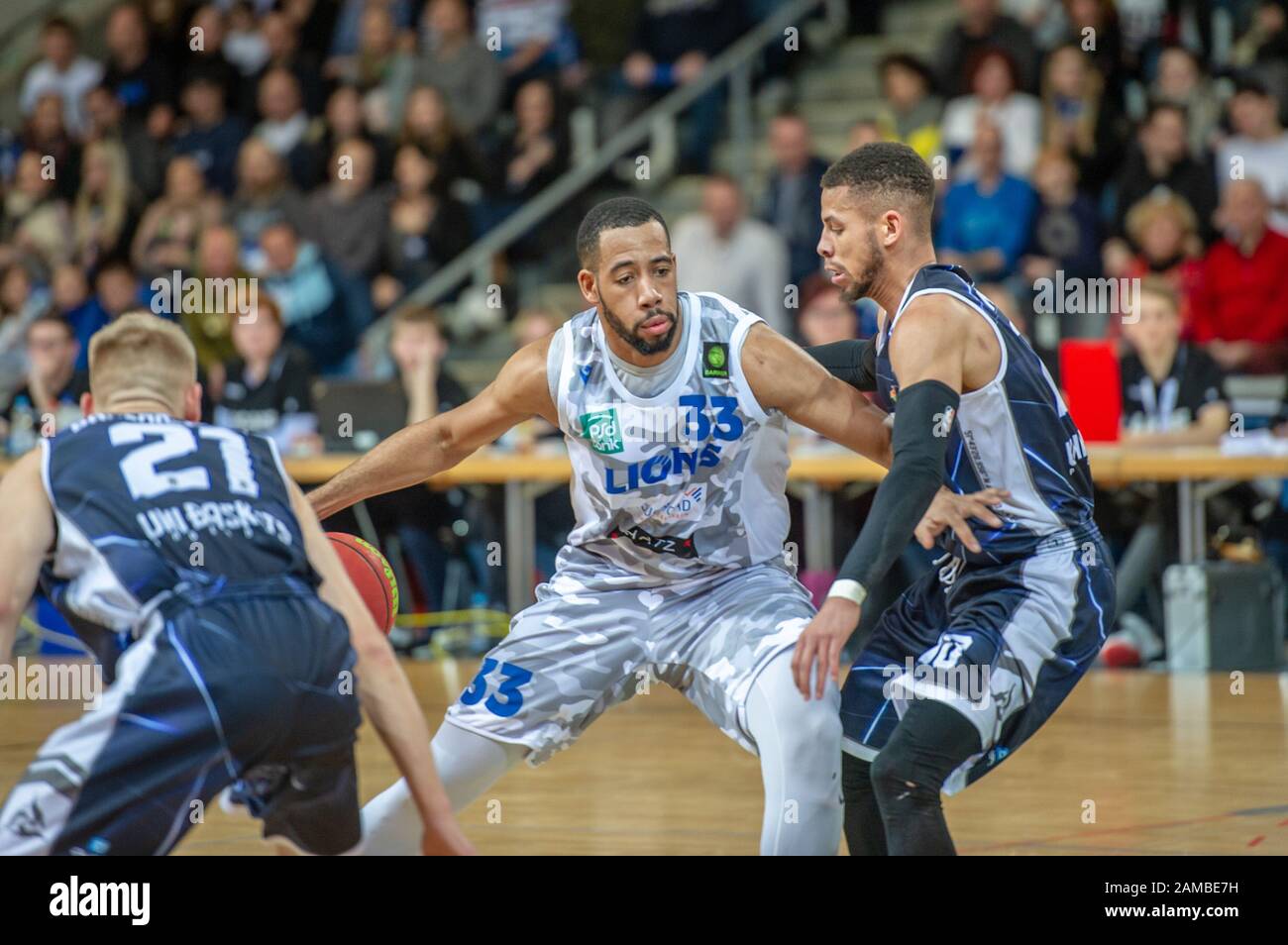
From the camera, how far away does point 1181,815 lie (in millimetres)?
5914

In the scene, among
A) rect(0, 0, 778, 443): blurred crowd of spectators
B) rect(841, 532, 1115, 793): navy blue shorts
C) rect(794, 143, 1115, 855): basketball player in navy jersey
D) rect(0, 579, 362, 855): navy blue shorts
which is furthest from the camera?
rect(0, 0, 778, 443): blurred crowd of spectators

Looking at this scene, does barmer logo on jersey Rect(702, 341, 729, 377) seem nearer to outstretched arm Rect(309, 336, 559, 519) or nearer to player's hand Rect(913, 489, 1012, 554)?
outstretched arm Rect(309, 336, 559, 519)

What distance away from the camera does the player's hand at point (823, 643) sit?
3.98 m

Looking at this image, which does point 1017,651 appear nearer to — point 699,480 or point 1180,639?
point 699,480

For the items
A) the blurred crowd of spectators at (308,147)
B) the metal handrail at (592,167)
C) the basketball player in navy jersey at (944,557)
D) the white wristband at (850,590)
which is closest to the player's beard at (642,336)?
the basketball player in navy jersey at (944,557)

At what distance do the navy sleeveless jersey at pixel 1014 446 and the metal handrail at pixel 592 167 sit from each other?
8659 millimetres

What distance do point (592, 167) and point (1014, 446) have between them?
8888 mm

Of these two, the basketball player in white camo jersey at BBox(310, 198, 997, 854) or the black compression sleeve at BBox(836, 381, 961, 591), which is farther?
the basketball player in white camo jersey at BBox(310, 198, 997, 854)

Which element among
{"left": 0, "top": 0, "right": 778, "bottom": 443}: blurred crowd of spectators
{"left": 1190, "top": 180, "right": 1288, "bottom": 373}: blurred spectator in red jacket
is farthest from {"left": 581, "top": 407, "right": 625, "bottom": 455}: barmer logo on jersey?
{"left": 0, "top": 0, "right": 778, "bottom": 443}: blurred crowd of spectators

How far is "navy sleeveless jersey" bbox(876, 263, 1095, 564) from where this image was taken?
4.37 m

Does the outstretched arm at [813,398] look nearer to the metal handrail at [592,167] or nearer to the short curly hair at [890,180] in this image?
the short curly hair at [890,180]

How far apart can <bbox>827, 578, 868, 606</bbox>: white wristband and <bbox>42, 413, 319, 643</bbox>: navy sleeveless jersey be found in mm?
1067

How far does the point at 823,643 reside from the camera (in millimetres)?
3988

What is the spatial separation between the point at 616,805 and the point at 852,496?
419 centimetres
